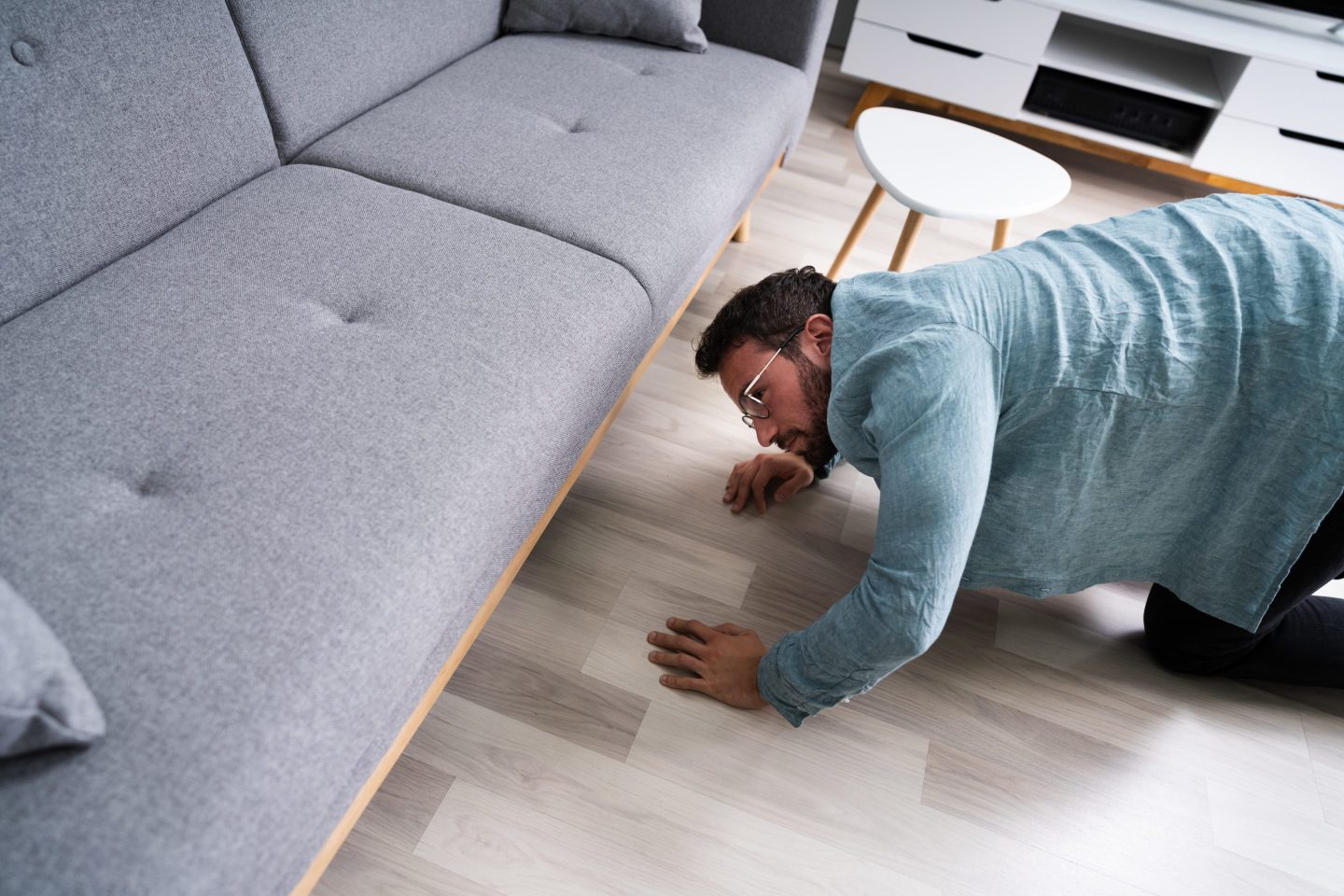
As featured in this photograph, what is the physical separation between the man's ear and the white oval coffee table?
25.5 inches

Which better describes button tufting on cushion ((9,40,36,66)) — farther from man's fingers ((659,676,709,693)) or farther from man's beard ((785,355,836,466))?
man's fingers ((659,676,709,693))

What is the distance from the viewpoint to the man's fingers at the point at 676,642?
1.23m

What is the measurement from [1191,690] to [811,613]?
60 centimetres

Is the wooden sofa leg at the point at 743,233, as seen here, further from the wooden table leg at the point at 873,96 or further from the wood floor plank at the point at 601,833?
the wood floor plank at the point at 601,833

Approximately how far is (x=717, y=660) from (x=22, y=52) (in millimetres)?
1157

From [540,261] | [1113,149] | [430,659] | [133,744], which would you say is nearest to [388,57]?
[540,261]

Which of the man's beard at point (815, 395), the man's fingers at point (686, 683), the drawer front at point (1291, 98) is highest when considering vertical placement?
the drawer front at point (1291, 98)

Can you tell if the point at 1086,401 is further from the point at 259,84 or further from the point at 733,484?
the point at 259,84

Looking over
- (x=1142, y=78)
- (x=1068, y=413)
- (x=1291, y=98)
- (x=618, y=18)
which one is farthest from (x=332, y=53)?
(x=1291, y=98)

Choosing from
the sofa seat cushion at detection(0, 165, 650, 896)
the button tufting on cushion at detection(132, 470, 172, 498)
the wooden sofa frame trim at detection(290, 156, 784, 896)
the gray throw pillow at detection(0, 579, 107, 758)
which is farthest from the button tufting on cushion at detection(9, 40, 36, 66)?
the wooden sofa frame trim at detection(290, 156, 784, 896)

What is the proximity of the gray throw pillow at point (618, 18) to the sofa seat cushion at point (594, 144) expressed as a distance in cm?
4

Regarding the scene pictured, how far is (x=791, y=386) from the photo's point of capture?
3.59ft

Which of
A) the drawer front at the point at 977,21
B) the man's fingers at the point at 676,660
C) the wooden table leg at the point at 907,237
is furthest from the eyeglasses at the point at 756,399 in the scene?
the drawer front at the point at 977,21

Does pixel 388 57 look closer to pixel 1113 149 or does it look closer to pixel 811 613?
pixel 811 613
